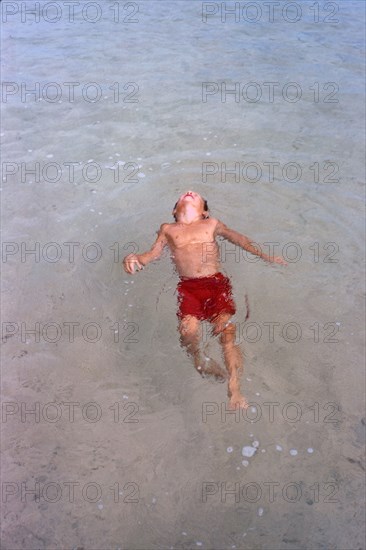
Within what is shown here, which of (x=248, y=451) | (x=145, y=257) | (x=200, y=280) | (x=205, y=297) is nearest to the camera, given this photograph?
(x=248, y=451)

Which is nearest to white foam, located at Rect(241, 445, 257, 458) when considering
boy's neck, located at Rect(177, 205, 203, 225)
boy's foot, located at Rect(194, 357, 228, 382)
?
boy's foot, located at Rect(194, 357, 228, 382)

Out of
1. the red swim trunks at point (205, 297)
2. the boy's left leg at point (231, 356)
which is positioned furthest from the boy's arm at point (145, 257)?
the boy's left leg at point (231, 356)

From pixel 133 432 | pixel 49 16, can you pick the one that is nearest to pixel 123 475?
pixel 133 432

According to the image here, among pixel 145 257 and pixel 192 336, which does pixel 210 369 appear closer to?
pixel 192 336

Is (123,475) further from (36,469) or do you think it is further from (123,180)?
(123,180)

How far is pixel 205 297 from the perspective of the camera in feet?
14.6

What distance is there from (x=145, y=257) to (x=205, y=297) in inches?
27.1

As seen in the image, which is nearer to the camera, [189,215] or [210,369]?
[210,369]

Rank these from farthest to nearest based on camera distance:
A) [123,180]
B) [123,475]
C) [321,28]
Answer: [321,28] < [123,180] < [123,475]

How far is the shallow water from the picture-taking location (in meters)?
3.48

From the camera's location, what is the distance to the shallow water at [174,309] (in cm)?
348

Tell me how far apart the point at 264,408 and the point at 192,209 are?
1.93 m

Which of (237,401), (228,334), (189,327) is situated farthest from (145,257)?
(237,401)

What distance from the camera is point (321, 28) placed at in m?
10.3
